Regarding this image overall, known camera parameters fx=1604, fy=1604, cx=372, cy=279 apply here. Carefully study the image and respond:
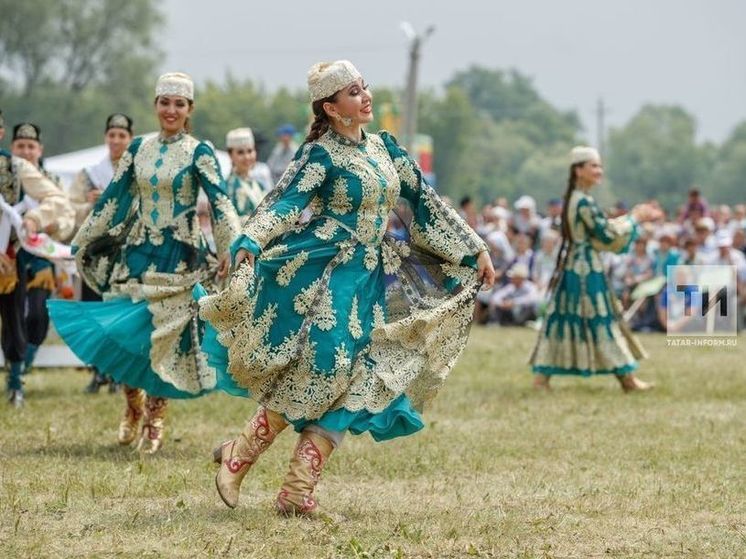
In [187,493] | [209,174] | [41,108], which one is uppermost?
[41,108]

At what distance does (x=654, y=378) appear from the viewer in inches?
527

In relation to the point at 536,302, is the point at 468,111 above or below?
above

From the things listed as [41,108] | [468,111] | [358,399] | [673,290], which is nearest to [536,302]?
[673,290]

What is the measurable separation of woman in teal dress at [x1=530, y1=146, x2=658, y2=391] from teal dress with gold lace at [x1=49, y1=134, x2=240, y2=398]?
402cm

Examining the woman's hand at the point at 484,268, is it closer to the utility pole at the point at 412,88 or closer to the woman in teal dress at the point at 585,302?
the woman in teal dress at the point at 585,302

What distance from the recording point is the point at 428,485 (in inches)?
307

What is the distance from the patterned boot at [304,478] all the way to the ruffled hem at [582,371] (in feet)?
18.6

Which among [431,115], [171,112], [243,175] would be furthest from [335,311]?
[431,115]

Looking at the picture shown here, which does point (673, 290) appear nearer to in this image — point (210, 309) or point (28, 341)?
point (28, 341)

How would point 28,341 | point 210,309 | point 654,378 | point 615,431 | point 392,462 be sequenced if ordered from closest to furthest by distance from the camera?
point 210,309 < point 392,462 < point 615,431 < point 28,341 < point 654,378

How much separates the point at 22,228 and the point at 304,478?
412cm

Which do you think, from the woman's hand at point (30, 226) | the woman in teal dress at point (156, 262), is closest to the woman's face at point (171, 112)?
the woman in teal dress at point (156, 262)

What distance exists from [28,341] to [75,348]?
3116mm

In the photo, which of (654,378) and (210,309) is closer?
(210,309)
